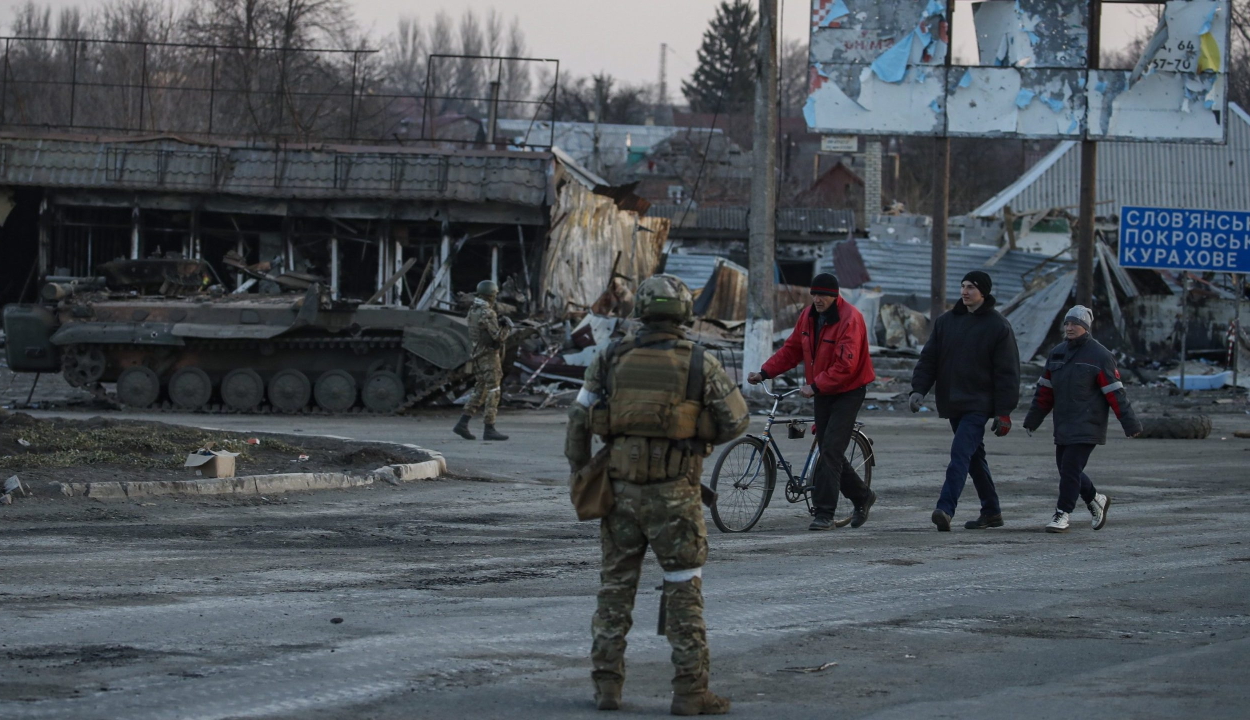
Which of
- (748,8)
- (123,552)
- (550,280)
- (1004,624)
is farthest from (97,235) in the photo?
(748,8)

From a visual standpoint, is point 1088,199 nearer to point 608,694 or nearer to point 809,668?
point 809,668

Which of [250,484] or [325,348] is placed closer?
[250,484]

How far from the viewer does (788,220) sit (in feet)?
141

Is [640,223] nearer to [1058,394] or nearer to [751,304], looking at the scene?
[751,304]

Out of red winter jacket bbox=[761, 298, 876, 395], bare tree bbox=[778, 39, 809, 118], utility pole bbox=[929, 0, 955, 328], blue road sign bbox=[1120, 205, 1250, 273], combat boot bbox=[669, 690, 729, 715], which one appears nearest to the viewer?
combat boot bbox=[669, 690, 729, 715]

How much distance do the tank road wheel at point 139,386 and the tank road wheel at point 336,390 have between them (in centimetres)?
250

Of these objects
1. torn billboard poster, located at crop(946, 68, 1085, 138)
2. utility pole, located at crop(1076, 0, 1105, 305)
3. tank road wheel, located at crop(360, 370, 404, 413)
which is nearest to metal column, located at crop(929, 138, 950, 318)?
torn billboard poster, located at crop(946, 68, 1085, 138)

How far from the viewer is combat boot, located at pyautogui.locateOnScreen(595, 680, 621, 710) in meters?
4.89

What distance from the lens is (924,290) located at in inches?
1283

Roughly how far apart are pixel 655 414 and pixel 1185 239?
783 inches

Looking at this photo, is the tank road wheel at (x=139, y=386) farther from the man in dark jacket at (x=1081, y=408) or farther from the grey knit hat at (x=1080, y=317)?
the grey knit hat at (x=1080, y=317)

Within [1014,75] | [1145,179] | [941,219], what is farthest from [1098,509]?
[1145,179]

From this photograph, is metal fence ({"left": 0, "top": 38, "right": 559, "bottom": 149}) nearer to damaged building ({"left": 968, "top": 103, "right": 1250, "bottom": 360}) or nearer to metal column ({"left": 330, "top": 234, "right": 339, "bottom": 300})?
metal column ({"left": 330, "top": 234, "right": 339, "bottom": 300})

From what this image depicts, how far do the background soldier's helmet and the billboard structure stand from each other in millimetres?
19358
